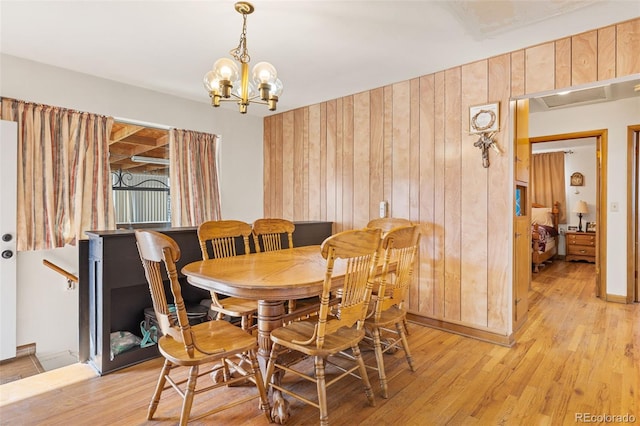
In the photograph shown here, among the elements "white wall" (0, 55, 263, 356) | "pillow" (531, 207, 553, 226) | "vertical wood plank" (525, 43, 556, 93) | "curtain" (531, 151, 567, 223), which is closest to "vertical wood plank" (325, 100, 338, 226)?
"white wall" (0, 55, 263, 356)

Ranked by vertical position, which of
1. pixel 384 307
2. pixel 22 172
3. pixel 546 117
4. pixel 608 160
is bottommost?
pixel 384 307

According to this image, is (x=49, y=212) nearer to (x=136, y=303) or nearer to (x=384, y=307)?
(x=136, y=303)

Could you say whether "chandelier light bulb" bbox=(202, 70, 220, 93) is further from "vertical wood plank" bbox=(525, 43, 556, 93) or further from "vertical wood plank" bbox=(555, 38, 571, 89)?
"vertical wood plank" bbox=(555, 38, 571, 89)

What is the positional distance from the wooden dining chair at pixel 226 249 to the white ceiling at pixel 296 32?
1.43 metres

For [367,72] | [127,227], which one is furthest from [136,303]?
[367,72]

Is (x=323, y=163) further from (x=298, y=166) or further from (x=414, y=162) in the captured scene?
(x=414, y=162)

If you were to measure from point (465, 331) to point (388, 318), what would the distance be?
130 cm

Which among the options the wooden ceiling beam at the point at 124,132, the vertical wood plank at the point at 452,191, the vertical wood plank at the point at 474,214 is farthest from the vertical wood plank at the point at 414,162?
the wooden ceiling beam at the point at 124,132

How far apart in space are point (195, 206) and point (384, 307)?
2.82 metres

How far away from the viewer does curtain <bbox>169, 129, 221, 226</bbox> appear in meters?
3.99

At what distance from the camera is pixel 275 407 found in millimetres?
1836

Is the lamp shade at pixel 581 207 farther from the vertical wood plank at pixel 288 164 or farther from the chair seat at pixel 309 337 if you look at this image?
the chair seat at pixel 309 337

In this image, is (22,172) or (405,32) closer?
(405,32)

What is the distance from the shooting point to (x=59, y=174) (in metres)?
3.14
